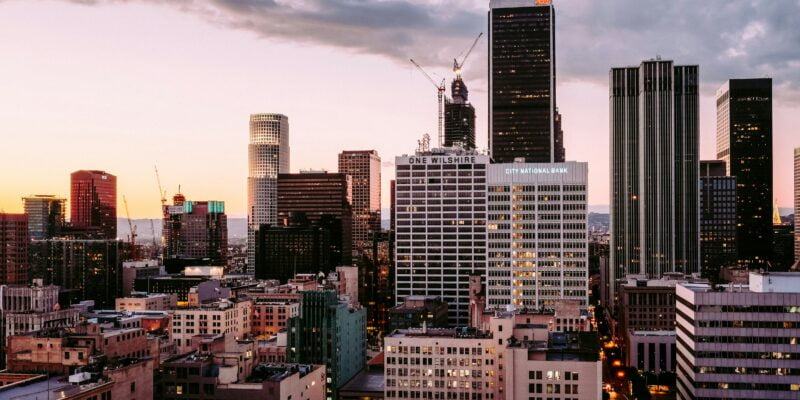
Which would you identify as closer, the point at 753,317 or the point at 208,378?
the point at 208,378

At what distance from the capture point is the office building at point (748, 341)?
13488 cm

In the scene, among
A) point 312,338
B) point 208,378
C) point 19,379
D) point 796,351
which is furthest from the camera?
point 312,338

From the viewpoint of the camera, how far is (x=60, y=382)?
323 feet

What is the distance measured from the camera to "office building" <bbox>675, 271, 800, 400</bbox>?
5310 inches

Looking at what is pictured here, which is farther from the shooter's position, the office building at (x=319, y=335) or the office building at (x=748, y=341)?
the office building at (x=319, y=335)

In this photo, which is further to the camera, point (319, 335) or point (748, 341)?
point (319, 335)

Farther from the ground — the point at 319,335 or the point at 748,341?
the point at 748,341

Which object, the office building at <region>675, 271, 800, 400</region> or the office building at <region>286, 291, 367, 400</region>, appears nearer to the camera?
the office building at <region>675, 271, 800, 400</region>

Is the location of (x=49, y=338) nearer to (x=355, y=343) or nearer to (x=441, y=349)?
(x=441, y=349)

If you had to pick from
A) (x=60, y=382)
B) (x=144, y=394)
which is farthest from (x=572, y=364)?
(x=60, y=382)

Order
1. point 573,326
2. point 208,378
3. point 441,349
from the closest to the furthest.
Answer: point 208,378
point 441,349
point 573,326

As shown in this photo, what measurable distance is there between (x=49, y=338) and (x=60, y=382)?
32448 millimetres

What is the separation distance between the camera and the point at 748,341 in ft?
446

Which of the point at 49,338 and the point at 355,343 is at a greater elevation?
the point at 49,338
